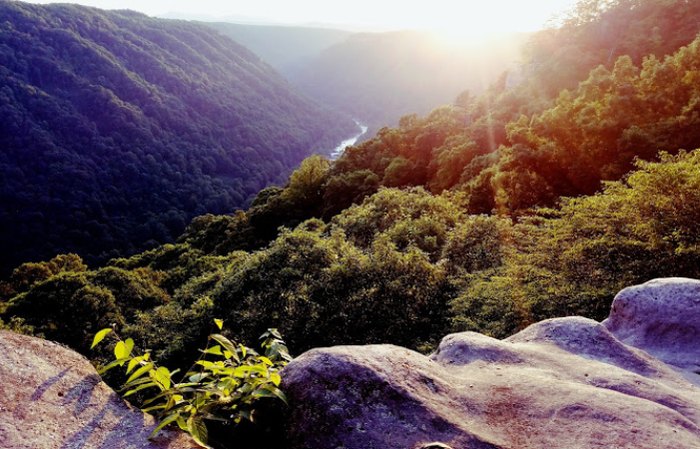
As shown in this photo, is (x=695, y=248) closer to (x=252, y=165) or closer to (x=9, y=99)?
(x=252, y=165)

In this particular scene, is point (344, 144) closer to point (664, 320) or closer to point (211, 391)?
point (664, 320)

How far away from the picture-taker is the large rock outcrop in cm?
415

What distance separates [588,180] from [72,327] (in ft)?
103

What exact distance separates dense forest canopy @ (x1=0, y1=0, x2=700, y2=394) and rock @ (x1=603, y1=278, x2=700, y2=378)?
9.27 feet

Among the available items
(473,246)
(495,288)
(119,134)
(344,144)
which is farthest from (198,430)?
(344,144)

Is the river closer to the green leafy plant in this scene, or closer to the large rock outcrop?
the large rock outcrop

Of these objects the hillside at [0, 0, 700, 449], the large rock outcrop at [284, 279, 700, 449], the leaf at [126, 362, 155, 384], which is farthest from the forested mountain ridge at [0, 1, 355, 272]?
the leaf at [126, 362, 155, 384]

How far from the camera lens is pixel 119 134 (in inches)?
4980

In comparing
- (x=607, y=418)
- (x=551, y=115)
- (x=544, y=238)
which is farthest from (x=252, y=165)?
(x=607, y=418)

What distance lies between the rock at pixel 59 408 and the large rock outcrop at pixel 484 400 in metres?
1.25

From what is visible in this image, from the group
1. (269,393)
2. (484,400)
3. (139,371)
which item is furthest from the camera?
(484,400)

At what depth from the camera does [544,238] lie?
14000mm

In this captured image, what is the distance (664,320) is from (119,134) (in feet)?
457

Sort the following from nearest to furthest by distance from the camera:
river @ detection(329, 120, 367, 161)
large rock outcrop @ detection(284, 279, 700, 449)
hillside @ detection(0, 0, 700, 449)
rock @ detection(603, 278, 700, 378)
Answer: large rock outcrop @ detection(284, 279, 700, 449) < hillside @ detection(0, 0, 700, 449) < rock @ detection(603, 278, 700, 378) < river @ detection(329, 120, 367, 161)
